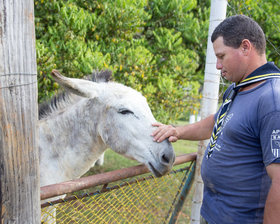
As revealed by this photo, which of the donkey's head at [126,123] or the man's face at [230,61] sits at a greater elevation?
the man's face at [230,61]

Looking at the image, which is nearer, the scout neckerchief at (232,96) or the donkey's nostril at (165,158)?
the scout neckerchief at (232,96)

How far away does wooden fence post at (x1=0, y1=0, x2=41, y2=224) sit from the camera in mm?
883

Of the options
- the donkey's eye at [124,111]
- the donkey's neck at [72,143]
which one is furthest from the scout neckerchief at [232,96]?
the donkey's neck at [72,143]

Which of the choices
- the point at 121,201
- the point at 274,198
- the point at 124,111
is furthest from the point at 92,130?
the point at 274,198

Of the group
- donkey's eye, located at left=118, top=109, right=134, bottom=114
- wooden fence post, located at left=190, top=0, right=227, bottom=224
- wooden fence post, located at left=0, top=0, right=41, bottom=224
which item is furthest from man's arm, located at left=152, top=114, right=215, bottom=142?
wooden fence post, located at left=0, top=0, right=41, bottom=224

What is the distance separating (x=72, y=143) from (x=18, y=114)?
1.55 meters

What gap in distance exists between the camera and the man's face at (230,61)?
1580mm

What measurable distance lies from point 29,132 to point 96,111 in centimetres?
138

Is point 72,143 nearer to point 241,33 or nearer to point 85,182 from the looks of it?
point 85,182

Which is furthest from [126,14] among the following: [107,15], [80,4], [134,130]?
[134,130]

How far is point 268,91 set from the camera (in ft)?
4.49

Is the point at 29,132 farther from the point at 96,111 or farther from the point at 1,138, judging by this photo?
the point at 96,111

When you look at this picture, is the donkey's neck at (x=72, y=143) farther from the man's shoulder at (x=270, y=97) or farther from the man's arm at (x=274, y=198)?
the man's arm at (x=274, y=198)

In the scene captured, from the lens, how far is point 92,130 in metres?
2.41
